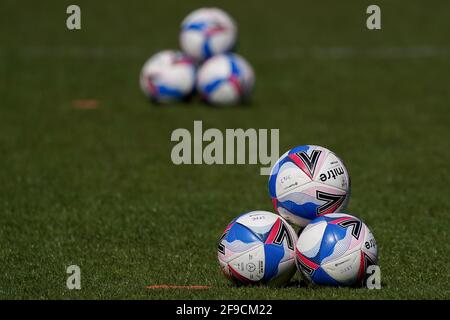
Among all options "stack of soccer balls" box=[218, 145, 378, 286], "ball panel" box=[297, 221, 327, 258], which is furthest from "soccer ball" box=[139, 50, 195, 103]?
"ball panel" box=[297, 221, 327, 258]

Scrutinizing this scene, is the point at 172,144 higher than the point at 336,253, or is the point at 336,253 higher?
the point at 336,253

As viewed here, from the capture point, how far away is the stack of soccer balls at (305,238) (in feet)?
26.7

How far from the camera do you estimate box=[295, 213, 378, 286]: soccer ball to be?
319 inches

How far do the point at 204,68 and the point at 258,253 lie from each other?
10846 millimetres

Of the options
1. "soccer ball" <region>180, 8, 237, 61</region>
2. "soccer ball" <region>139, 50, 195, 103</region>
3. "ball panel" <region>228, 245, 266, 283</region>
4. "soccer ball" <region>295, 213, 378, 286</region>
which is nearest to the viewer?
"soccer ball" <region>295, 213, 378, 286</region>

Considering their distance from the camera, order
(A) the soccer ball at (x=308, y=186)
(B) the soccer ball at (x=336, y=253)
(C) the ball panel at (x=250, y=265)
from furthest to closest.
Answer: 1. (A) the soccer ball at (x=308, y=186)
2. (C) the ball panel at (x=250, y=265)
3. (B) the soccer ball at (x=336, y=253)

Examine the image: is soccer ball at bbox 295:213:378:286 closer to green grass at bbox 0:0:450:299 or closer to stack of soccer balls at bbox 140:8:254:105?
green grass at bbox 0:0:450:299

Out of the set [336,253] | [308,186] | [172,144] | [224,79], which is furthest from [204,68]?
[336,253]

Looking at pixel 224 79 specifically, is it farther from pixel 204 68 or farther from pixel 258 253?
pixel 258 253

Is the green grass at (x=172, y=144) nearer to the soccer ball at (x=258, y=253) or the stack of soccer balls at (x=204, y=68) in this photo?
the soccer ball at (x=258, y=253)

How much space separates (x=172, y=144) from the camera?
15.8 m

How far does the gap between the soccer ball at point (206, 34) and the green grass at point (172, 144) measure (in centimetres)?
110

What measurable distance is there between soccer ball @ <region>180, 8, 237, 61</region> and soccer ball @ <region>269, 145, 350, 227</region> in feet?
33.4

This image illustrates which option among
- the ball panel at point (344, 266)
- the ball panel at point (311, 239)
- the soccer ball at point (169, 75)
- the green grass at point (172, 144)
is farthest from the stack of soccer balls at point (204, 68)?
the ball panel at point (344, 266)
